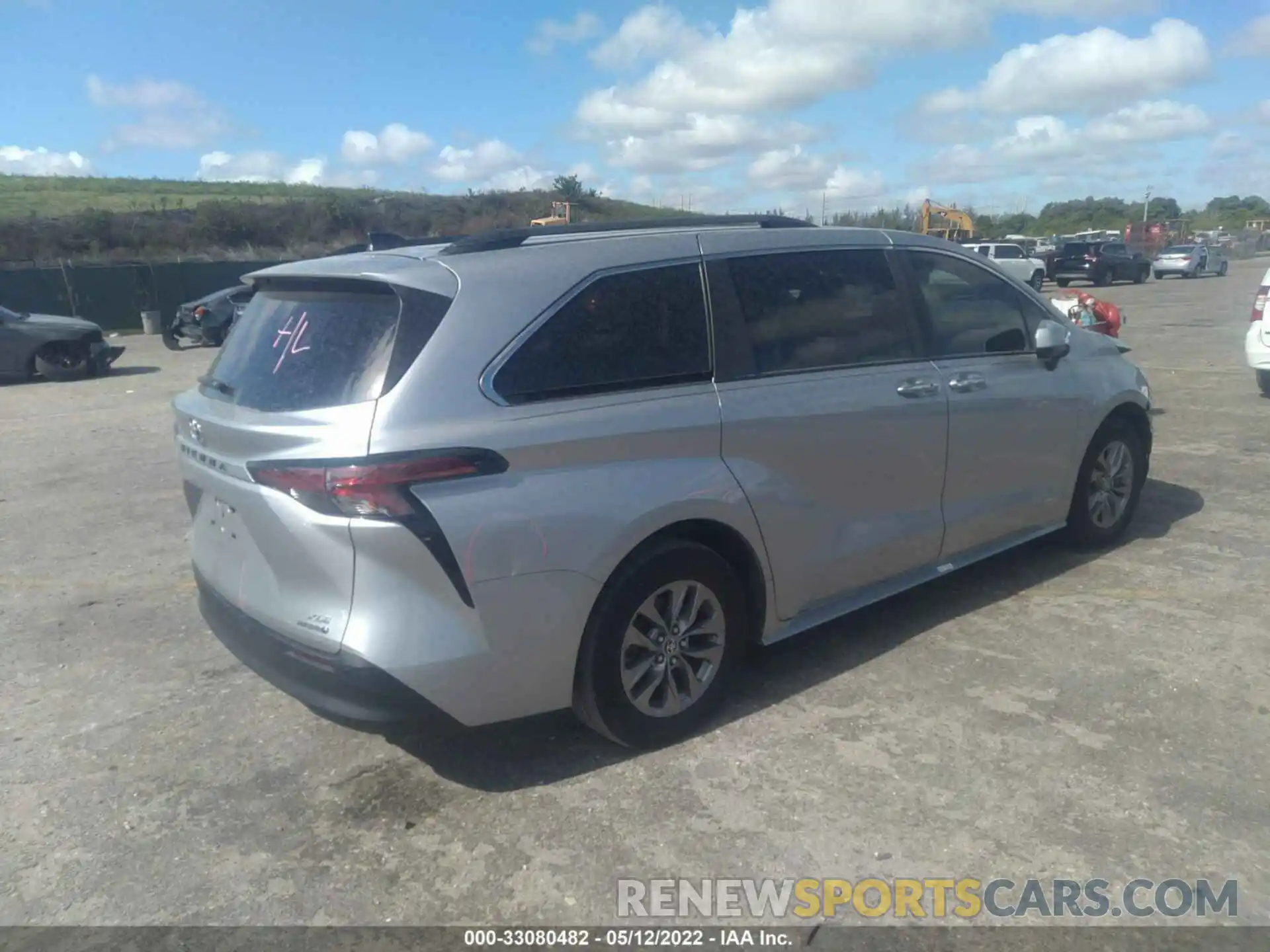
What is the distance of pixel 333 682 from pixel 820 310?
7.99 ft

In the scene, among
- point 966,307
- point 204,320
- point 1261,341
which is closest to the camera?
point 966,307

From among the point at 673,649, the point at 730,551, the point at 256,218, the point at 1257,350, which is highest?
the point at 256,218

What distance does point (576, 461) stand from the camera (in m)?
3.32

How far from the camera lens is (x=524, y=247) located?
362 centimetres

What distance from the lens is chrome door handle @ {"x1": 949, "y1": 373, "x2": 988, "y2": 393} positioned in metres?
4.61

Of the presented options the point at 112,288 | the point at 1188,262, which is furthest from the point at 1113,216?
the point at 112,288

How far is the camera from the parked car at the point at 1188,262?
3991 centimetres

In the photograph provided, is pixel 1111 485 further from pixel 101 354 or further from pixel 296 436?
pixel 101 354

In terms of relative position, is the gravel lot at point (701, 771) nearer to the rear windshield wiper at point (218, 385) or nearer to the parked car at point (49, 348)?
the rear windshield wiper at point (218, 385)

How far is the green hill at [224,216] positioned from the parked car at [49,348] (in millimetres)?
26272

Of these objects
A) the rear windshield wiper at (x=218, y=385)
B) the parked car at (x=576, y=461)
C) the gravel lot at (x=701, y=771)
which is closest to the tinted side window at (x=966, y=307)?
the parked car at (x=576, y=461)

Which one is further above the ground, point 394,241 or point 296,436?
point 394,241

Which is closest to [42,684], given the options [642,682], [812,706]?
[642,682]

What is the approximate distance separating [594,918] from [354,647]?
1068mm
